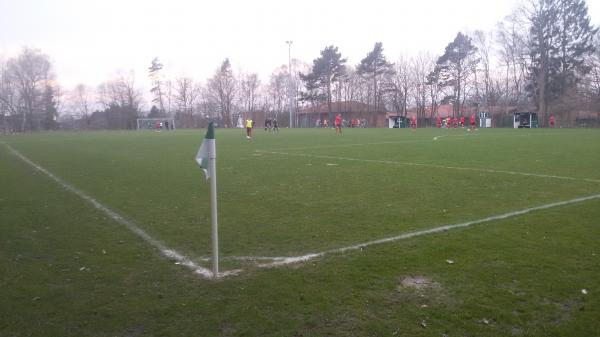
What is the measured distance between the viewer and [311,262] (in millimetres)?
5121

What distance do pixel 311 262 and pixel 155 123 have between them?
3174 inches

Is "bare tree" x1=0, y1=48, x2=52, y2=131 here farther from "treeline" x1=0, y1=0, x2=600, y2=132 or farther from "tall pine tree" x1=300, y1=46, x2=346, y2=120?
"tall pine tree" x1=300, y1=46, x2=346, y2=120

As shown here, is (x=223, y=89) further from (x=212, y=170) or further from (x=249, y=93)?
(x=212, y=170)

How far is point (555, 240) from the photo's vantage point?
5.69 meters

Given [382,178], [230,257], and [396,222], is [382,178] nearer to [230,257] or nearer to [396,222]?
[396,222]

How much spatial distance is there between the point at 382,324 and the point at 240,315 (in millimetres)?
1153

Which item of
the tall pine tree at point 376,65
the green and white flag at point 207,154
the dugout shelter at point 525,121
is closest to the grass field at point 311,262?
the green and white flag at point 207,154

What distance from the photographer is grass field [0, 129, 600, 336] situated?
3721 mm

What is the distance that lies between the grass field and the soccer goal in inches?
2759

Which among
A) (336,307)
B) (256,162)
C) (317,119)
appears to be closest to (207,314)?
(336,307)

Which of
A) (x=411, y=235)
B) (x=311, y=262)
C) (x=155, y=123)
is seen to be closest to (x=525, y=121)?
(x=411, y=235)

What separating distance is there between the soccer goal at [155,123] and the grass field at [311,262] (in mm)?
70081

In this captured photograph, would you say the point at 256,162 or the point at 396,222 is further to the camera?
the point at 256,162

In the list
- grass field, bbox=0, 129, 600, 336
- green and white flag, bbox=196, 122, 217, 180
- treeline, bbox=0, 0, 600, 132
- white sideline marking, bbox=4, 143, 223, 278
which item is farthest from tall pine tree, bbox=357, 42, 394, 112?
green and white flag, bbox=196, 122, 217, 180
